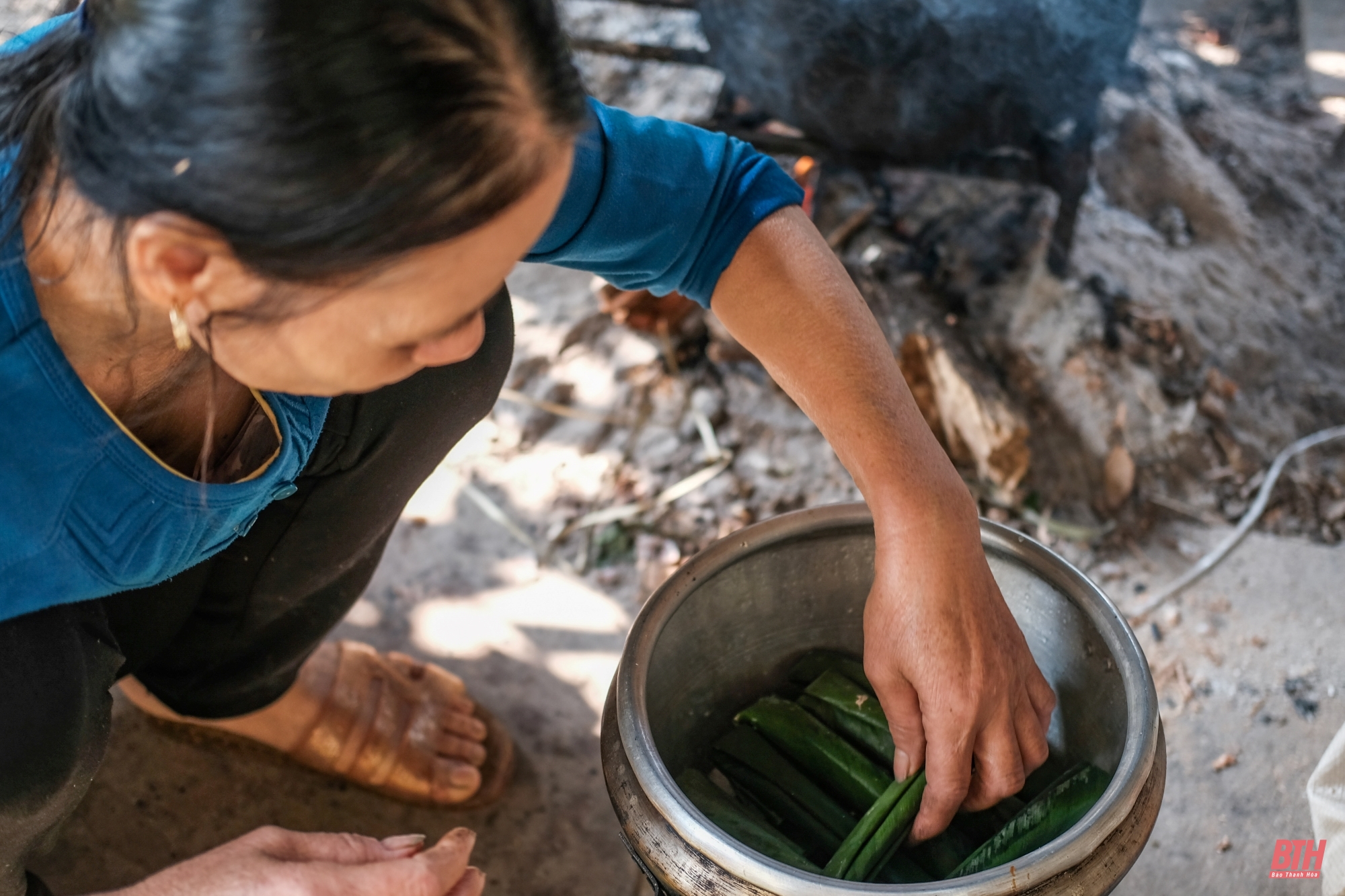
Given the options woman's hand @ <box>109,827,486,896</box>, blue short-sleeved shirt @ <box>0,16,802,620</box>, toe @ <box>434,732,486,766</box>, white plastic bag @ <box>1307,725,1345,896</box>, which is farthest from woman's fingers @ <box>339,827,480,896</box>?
white plastic bag @ <box>1307,725,1345,896</box>

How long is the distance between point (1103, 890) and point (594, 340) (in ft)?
6.72

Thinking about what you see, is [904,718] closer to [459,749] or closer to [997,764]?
[997,764]

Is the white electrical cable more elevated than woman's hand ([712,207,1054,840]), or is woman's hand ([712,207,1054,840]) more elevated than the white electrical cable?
woman's hand ([712,207,1054,840])

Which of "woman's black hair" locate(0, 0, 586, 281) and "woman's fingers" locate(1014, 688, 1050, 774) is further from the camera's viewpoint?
"woman's fingers" locate(1014, 688, 1050, 774)

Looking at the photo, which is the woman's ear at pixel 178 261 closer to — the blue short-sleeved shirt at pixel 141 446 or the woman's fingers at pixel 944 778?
the blue short-sleeved shirt at pixel 141 446

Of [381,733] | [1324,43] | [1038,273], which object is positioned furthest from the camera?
[1324,43]

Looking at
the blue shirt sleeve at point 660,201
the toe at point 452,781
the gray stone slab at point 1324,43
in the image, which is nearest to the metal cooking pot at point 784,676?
the blue shirt sleeve at point 660,201

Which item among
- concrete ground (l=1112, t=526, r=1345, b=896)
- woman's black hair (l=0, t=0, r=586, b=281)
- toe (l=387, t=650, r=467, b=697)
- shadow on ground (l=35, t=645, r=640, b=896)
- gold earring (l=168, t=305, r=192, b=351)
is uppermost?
woman's black hair (l=0, t=0, r=586, b=281)

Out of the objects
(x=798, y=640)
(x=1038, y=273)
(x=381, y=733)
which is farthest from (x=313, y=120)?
(x=1038, y=273)

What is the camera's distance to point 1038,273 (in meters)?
2.78

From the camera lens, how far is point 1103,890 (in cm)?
101

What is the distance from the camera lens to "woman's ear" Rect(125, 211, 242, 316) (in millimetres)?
755

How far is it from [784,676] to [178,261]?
43.6 inches

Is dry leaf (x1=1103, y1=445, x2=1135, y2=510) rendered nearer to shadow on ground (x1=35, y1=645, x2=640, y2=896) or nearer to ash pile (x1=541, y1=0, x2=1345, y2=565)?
ash pile (x1=541, y1=0, x2=1345, y2=565)
